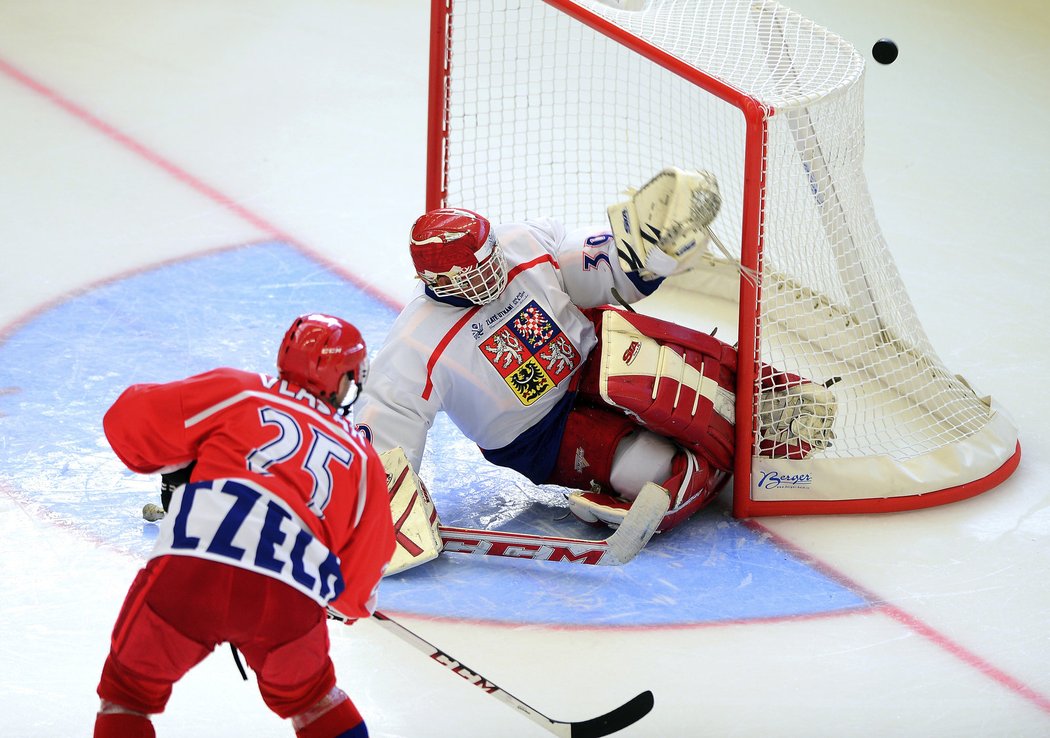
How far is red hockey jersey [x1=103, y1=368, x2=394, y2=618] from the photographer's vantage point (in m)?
2.05

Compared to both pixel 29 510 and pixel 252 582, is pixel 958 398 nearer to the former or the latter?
pixel 252 582

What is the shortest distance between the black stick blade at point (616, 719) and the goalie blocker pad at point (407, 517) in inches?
23.2

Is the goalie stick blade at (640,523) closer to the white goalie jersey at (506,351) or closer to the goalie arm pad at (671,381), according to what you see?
the goalie arm pad at (671,381)

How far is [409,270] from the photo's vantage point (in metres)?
4.41

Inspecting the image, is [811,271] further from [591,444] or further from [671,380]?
[591,444]

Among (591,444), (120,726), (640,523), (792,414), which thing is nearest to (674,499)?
(640,523)

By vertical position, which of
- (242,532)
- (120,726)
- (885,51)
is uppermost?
(885,51)

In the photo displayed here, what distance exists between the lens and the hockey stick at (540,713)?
244cm

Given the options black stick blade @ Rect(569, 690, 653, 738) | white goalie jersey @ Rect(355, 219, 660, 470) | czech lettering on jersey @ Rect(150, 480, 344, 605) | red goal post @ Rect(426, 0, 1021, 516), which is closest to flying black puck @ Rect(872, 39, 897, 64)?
red goal post @ Rect(426, 0, 1021, 516)

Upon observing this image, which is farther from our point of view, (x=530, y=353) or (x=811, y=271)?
(x=811, y=271)

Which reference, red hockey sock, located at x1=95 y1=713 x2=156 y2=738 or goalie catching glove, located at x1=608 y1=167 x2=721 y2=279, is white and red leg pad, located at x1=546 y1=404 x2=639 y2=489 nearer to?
goalie catching glove, located at x1=608 y1=167 x2=721 y2=279

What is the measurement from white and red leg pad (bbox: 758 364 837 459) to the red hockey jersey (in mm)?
1286

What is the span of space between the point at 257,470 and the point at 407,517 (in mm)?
918

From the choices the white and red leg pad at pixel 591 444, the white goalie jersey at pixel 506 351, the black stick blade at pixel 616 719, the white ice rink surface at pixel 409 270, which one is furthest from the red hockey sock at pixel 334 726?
the white and red leg pad at pixel 591 444
